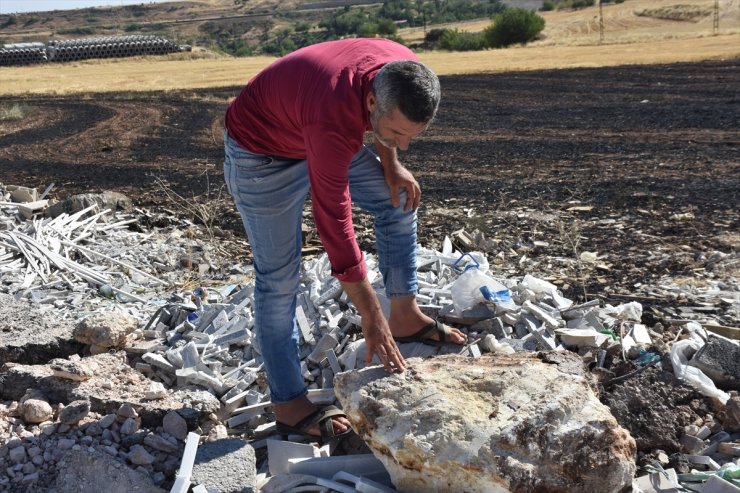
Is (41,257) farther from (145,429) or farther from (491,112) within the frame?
(491,112)

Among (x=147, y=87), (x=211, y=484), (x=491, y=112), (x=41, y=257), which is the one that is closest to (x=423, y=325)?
(x=211, y=484)

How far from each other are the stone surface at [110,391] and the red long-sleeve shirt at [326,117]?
1460mm

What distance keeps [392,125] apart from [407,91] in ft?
0.51

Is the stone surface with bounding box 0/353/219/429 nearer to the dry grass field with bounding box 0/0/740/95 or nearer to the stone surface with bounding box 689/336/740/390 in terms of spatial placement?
the stone surface with bounding box 689/336/740/390

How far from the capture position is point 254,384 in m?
4.49

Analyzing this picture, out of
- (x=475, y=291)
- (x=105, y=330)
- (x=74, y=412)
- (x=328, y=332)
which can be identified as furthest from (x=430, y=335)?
(x=105, y=330)

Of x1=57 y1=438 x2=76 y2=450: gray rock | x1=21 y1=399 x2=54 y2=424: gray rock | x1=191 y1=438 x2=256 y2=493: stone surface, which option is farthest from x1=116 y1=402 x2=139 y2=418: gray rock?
x1=191 y1=438 x2=256 y2=493: stone surface

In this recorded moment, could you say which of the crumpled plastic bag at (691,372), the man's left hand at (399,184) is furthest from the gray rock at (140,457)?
the crumpled plastic bag at (691,372)

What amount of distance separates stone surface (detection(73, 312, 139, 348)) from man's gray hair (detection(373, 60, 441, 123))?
2.65m

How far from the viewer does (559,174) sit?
9.75m

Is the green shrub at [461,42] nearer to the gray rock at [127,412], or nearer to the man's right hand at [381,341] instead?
the gray rock at [127,412]

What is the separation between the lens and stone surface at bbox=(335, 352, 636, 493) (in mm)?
3010

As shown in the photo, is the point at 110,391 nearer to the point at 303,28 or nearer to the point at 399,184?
the point at 399,184

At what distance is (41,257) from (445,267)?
3.32 m
